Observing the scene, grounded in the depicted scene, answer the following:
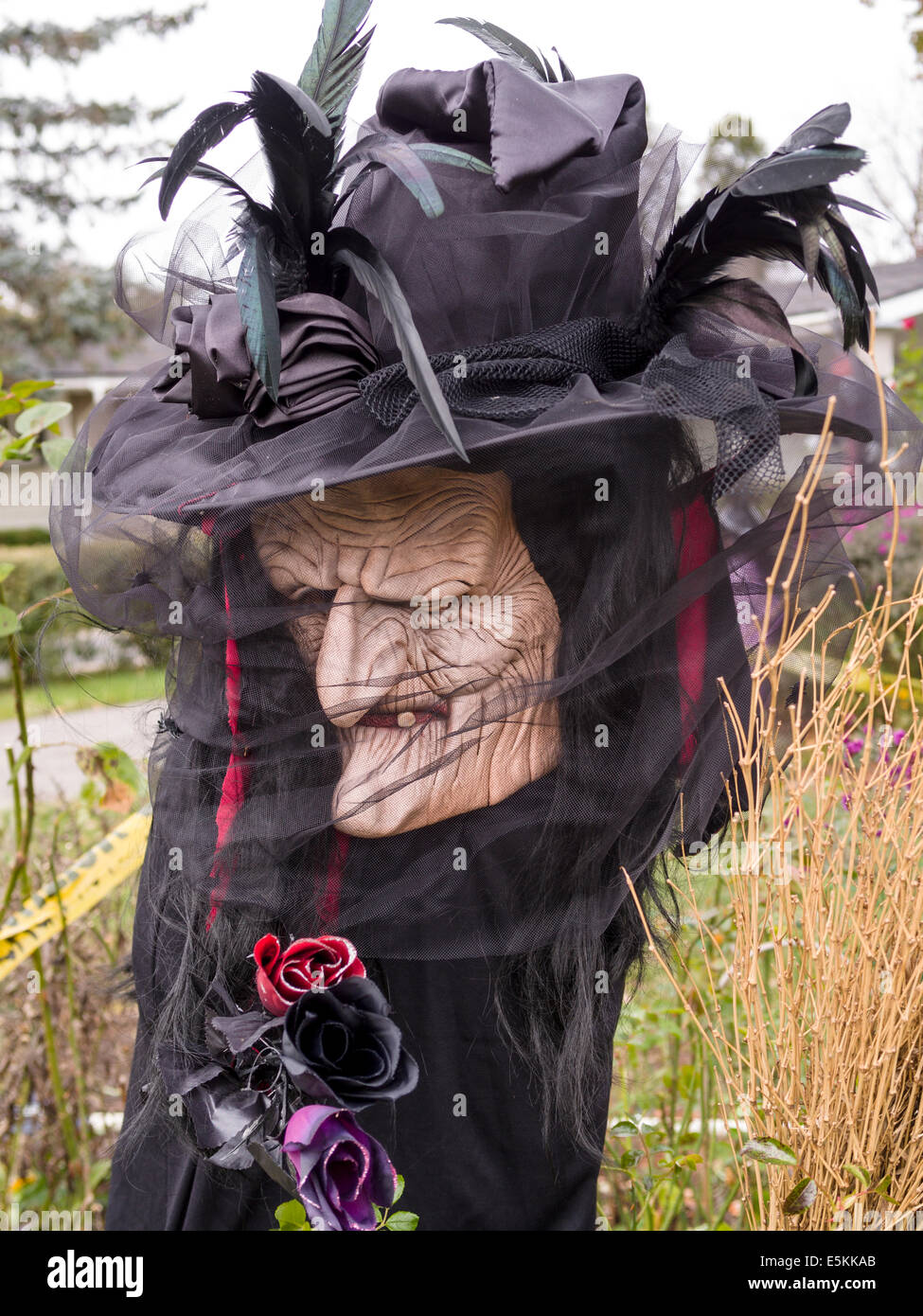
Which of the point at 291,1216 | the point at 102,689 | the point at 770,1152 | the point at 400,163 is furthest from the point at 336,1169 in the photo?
the point at 400,163

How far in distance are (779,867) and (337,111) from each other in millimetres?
1012

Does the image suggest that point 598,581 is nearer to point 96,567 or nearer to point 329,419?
point 329,419

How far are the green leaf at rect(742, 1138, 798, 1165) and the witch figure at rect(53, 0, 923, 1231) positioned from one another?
0.32 metres

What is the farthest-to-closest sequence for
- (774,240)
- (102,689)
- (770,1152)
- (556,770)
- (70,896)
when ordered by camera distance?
(70,896), (102,689), (556,770), (774,240), (770,1152)

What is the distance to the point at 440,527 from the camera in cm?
117

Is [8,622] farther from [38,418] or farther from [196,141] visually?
[196,141]

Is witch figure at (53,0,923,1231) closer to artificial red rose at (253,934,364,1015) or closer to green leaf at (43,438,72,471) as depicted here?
artificial red rose at (253,934,364,1015)

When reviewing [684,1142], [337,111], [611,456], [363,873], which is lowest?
[684,1142]

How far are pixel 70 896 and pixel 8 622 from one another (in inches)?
26.9

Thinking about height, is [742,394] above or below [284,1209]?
above

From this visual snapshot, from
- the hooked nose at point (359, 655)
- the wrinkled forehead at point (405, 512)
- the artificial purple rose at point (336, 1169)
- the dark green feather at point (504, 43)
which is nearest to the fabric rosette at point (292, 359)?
the wrinkled forehead at point (405, 512)

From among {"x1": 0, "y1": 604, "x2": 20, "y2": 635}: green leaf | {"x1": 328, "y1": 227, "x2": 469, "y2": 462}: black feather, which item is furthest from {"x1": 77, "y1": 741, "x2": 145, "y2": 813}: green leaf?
{"x1": 328, "y1": 227, "x2": 469, "y2": 462}: black feather
